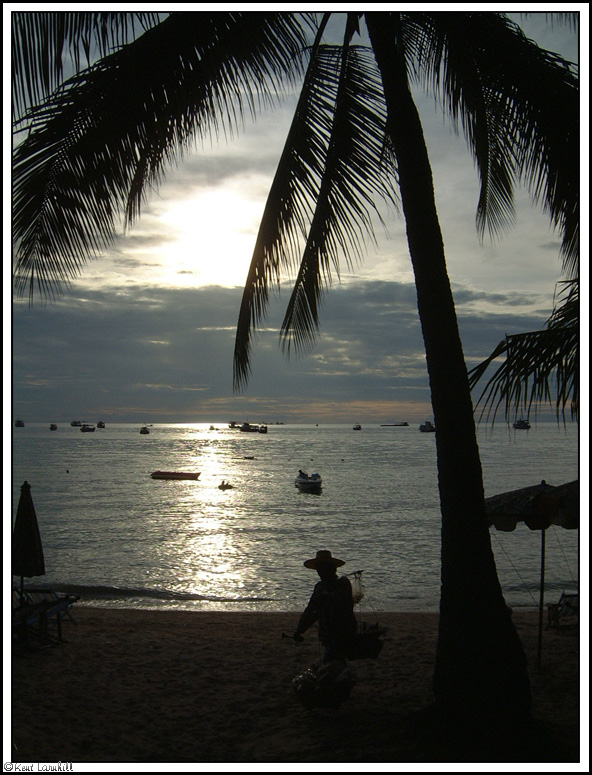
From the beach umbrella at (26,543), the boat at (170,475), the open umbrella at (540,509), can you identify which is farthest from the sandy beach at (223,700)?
the boat at (170,475)

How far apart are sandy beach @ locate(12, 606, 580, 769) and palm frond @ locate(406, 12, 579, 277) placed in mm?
4762

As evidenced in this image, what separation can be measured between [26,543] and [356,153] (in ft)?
26.1

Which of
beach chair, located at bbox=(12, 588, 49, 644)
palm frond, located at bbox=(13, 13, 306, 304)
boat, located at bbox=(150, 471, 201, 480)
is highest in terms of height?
palm frond, located at bbox=(13, 13, 306, 304)

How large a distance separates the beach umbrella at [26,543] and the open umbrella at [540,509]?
7.22 metres

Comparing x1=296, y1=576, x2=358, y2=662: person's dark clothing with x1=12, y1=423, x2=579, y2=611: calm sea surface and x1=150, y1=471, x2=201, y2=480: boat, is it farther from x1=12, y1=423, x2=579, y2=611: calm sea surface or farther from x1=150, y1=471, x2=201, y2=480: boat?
x1=150, y1=471, x2=201, y2=480: boat

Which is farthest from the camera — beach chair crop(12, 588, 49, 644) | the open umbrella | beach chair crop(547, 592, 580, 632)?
beach chair crop(547, 592, 580, 632)

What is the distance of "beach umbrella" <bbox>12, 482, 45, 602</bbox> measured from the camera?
9.58 meters

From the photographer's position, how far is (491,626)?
5.25 metres

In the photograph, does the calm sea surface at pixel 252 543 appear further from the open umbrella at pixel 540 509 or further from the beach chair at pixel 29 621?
the open umbrella at pixel 540 509

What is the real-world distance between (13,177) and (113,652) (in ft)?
24.3

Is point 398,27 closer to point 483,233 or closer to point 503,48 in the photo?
point 503,48

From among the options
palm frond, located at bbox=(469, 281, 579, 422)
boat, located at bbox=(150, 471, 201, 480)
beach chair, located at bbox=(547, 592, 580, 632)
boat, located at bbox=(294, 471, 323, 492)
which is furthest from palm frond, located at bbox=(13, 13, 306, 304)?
boat, located at bbox=(150, 471, 201, 480)

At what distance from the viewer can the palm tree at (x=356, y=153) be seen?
15.6ft

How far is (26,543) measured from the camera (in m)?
9.66
